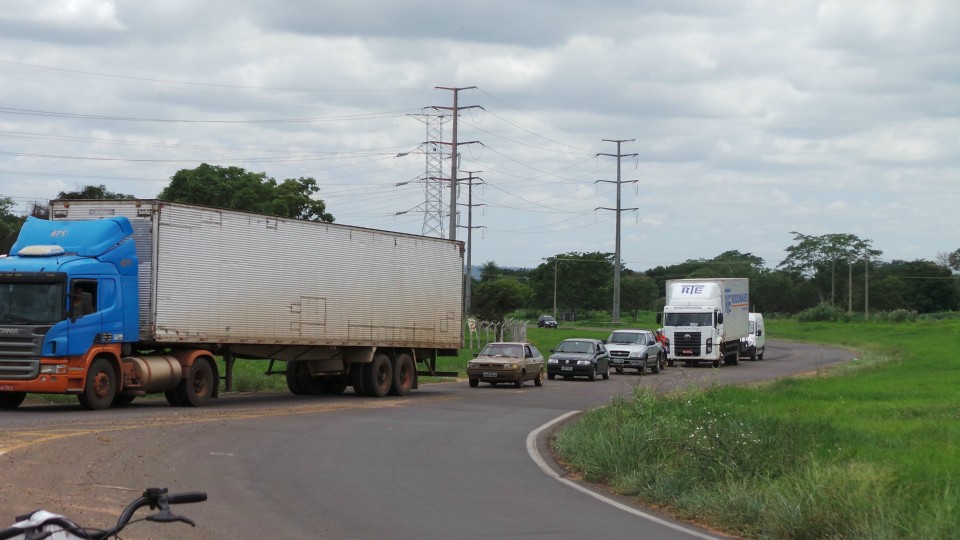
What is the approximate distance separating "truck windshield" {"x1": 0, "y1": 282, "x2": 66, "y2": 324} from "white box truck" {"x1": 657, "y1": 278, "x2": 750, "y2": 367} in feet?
124

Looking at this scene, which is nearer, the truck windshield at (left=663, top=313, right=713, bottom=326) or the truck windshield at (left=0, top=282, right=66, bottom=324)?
the truck windshield at (left=0, top=282, right=66, bottom=324)

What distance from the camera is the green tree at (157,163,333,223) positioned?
222ft

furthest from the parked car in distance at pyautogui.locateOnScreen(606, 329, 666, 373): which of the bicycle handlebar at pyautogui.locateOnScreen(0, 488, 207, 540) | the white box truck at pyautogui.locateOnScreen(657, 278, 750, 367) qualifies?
the bicycle handlebar at pyautogui.locateOnScreen(0, 488, 207, 540)

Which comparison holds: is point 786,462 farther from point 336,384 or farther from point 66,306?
point 336,384

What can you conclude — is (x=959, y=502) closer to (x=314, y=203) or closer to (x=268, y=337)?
(x=268, y=337)

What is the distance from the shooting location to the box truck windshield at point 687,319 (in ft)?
182

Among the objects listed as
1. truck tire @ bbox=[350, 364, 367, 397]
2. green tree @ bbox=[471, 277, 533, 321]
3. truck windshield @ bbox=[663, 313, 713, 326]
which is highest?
green tree @ bbox=[471, 277, 533, 321]

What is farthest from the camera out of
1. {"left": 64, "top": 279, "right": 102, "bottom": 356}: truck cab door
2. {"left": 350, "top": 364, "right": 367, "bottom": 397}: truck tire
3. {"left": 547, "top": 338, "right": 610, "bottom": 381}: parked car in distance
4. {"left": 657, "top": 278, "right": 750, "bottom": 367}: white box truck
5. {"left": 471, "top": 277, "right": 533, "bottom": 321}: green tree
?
{"left": 471, "top": 277, "right": 533, "bottom": 321}: green tree

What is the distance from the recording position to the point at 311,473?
14.7 m

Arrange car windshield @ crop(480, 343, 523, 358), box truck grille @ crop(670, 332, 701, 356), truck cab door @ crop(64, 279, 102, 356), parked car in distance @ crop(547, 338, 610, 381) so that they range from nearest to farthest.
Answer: truck cab door @ crop(64, 279, 102, 356) → car windshield @ crop(480, 343, 523, 358) → parked car in distance @ crop(547, 338, 610, 381) → box truck grille @ crop(670, 332, 701, 356)

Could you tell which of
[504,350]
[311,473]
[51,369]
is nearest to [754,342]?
[504,350]

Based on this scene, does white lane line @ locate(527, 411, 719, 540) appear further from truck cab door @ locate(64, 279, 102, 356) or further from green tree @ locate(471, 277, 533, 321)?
green tree @ locate(471, 277, 533, 321)

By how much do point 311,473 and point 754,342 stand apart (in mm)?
52134

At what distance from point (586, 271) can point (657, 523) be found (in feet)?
420
